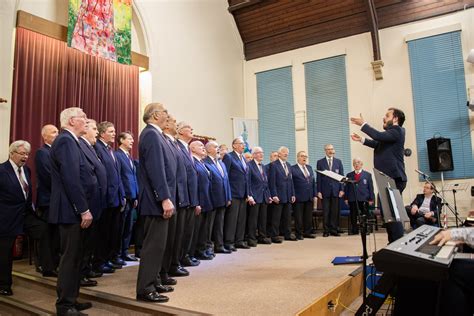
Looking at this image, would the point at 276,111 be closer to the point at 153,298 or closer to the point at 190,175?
the point at 190,175

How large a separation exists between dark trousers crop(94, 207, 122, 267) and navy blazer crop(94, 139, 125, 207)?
0.13 meters

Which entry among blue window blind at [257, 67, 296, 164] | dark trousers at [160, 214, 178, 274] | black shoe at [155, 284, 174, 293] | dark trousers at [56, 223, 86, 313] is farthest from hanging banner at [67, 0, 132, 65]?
black shoe at [155, 284, 174, 293]

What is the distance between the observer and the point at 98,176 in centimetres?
303

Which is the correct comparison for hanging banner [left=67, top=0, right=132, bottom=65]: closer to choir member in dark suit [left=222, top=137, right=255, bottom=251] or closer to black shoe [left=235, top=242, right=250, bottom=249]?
choir member in dark suit [left=222, top=137, right=255, bottom=251]

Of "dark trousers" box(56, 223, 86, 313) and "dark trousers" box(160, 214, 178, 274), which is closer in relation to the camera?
"dark trousers" box(56, 223, 86, 313)

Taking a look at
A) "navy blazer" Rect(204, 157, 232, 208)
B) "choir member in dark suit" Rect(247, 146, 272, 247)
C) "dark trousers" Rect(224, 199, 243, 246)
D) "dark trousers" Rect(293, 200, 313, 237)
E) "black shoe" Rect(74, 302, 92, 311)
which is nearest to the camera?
"black shoe" Rect(74, 302, 92, 311)

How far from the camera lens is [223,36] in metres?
8.75

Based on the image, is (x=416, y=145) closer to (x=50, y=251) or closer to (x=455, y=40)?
(x=455, y=40)

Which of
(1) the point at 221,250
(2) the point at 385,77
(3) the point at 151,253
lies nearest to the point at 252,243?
(1) the point at 221,250

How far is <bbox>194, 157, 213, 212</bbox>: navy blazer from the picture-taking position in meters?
4.09

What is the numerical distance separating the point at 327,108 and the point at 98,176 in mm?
6143

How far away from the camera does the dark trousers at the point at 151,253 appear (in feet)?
7.99

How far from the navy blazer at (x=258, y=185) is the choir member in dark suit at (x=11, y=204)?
9.10ft

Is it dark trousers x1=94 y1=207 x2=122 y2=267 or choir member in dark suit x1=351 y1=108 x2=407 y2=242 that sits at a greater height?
choir member in dark suit x1=351 y1=108 x2=407 y2=242
